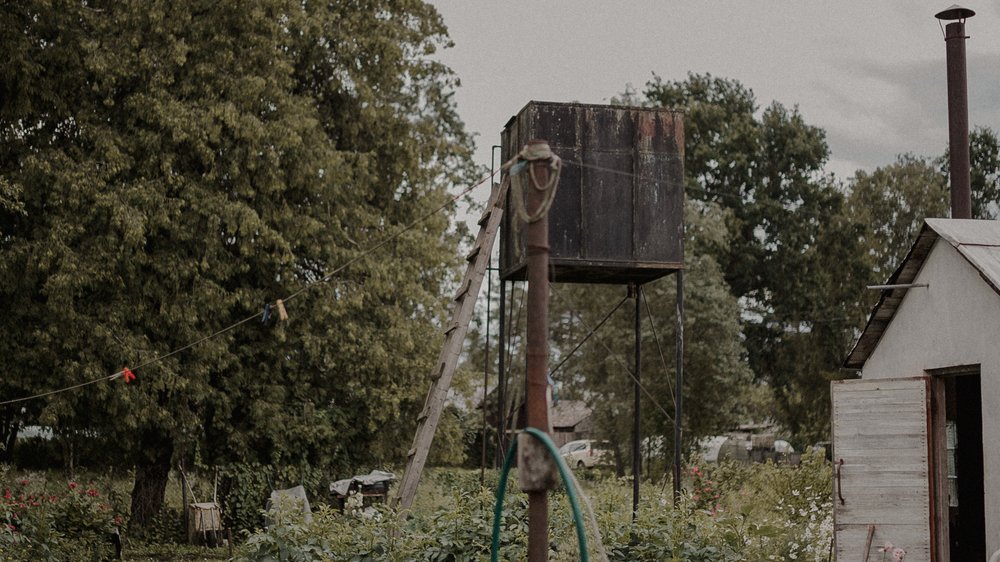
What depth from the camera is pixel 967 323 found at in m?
9.78

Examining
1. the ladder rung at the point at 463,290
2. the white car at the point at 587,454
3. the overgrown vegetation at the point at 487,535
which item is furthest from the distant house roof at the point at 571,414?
the overgrown vegetation at the point at 487,535

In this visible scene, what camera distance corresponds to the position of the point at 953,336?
32.9ft

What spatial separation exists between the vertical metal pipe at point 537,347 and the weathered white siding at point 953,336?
4694mm

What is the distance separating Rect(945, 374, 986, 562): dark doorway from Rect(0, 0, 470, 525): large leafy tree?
11.5 metres

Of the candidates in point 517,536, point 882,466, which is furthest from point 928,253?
point 517,536

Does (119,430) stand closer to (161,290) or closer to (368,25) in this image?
(161,290)

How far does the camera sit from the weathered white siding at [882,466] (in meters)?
10.1

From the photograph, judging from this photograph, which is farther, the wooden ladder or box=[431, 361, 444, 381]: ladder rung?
box=[431, 361, 444, 381]: ladder rung

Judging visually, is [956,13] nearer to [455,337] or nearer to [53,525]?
[455,337]

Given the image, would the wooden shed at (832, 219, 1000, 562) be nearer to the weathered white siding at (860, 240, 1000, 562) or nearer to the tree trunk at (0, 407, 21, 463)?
the weathered white siding at (860, 240, 1000, 562)

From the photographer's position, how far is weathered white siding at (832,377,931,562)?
33.0 ft

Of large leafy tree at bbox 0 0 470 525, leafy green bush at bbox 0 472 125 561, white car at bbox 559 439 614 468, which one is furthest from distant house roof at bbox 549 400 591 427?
leafy green bush at bbox 0 472 125 561

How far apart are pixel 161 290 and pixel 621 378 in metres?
16.6

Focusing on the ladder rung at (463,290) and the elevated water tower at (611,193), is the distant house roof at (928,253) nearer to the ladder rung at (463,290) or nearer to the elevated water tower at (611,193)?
the elevated water tower at (611,193)
